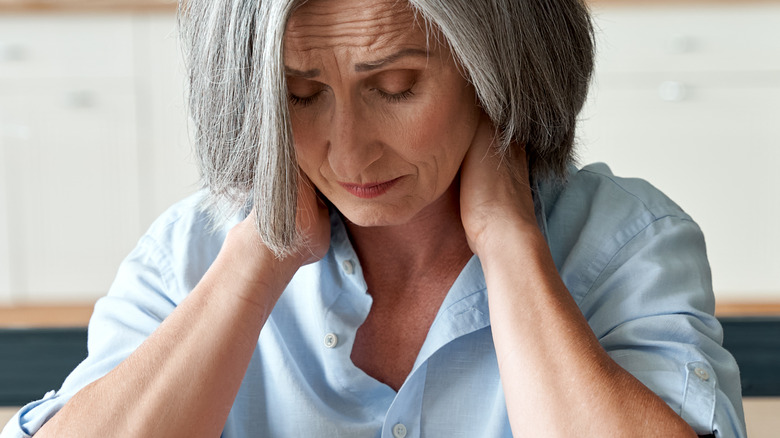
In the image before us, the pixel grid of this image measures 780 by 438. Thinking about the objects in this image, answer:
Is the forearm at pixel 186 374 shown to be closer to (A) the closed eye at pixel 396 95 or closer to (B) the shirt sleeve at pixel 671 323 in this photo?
(A) the closed eye at pixel 396 95

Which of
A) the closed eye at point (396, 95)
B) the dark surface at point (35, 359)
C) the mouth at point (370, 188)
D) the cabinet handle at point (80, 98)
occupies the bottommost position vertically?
the dark surface at point (35, 359)

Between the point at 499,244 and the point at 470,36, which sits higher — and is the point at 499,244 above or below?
below

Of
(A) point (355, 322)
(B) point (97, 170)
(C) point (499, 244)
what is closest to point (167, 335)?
(A) point (355, 322)

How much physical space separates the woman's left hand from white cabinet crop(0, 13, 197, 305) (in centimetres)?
190

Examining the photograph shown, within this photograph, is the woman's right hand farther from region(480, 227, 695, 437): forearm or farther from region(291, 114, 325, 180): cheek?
region(480, 227, 695, 437): forearm

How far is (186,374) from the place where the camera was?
1.05 m

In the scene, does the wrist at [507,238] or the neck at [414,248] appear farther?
the neck at [414,248]

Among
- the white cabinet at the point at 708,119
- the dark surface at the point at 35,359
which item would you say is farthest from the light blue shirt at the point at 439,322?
the white cabinet at the point at 708,119

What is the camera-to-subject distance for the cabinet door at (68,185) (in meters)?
2.92

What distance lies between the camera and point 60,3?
283cm

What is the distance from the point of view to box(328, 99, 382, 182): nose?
39.7 inches

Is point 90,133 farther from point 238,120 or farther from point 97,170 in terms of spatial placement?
point 238,120

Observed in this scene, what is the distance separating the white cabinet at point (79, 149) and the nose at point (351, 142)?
1959 millimetres

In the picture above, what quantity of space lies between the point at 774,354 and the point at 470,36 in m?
1.94
